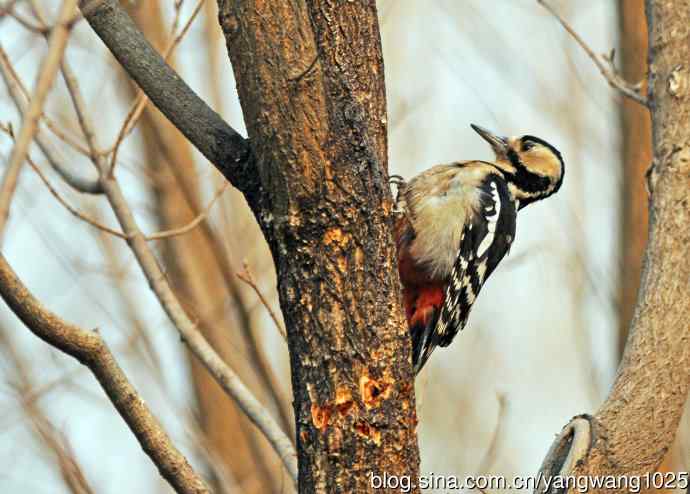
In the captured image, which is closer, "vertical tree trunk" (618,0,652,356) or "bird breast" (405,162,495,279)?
"bird breast" (405,162,495,279)

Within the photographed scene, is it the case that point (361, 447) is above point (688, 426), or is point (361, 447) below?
below

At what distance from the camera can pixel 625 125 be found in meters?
5.89

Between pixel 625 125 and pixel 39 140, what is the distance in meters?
3.60

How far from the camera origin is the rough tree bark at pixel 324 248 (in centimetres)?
223

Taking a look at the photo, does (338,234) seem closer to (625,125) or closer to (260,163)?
(260,163)

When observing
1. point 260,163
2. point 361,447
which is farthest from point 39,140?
point 361,447

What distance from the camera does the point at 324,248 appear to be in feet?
7.47

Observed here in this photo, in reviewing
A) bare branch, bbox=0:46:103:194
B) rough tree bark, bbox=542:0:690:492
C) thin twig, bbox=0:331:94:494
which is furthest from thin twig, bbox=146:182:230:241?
rough tree bark, bbox=542:0:690:492

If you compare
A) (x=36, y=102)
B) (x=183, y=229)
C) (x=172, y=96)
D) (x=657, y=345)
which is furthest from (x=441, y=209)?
(x=36, y=102)

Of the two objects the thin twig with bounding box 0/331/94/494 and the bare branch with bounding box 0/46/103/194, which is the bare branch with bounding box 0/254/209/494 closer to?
the thin twig with bounding box 0/331/94/494

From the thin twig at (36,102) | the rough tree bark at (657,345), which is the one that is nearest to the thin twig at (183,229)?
the rough tree bark at (657,345)

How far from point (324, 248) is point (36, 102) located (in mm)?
1045

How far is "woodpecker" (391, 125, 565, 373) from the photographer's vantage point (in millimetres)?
4371

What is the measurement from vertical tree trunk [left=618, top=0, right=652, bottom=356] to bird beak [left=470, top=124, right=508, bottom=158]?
3.05 feet
